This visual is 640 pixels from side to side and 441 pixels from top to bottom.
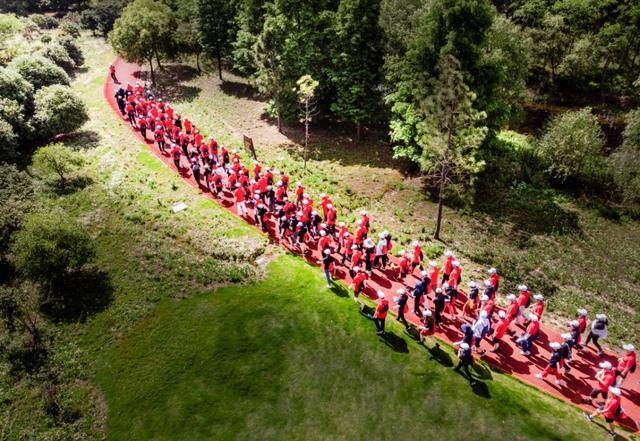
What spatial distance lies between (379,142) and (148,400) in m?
32.5

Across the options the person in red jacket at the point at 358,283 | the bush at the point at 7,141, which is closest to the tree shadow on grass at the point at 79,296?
the bush at the point at 7,141

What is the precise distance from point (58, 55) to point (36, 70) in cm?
1412

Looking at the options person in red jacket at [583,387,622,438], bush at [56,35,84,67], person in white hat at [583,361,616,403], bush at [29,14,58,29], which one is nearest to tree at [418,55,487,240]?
person in white hat at [583,361,616,403]

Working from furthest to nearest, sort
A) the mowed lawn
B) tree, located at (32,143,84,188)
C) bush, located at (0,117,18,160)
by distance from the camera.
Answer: bush, located at (0,117,18,160), tree, located at (32,143,84,188), the mowed lawn

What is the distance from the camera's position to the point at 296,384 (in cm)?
1936

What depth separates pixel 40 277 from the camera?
23359mm

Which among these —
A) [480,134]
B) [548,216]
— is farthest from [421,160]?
[548,216]

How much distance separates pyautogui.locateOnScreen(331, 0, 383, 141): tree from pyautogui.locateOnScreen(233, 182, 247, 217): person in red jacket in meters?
17.1

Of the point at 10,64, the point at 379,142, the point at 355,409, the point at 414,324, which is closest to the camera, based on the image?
the point at 355,409

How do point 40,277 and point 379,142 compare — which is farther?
point 379,142

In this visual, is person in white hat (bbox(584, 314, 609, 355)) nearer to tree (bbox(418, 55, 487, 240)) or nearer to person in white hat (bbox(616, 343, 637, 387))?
person in white hat (bbox(616, 343, 637, 387))

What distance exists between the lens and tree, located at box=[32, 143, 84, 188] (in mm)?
30688

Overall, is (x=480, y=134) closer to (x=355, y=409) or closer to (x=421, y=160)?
(x=421, y=160)

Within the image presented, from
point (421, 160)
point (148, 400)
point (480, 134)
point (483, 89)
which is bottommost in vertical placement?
point (148, 400)
